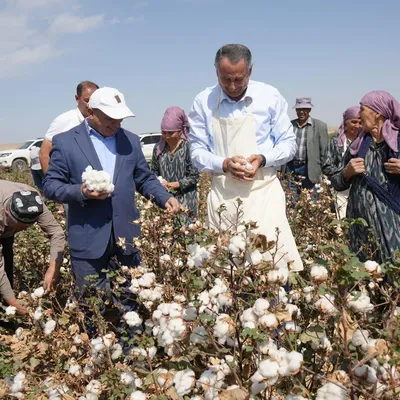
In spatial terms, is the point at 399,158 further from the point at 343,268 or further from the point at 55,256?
the point at 55,256

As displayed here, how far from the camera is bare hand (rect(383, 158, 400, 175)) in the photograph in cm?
254

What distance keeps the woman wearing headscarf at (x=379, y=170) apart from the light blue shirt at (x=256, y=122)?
1.34 ft

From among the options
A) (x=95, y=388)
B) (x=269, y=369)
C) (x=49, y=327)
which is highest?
(x=269, y=369)

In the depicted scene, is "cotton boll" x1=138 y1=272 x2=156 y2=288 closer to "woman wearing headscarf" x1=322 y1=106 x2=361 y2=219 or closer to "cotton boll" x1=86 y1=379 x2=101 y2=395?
"cotton boll" x1=86 y1=379 x2=101 y2=395

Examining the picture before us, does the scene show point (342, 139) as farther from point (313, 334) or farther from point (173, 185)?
point (313, 334)

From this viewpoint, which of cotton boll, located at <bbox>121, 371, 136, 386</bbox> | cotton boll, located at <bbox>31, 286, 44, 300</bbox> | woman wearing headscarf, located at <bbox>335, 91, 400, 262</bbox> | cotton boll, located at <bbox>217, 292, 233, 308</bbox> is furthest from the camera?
woman wearing headscarf, located at <bbox>335, 91, 400, 262</bbox>

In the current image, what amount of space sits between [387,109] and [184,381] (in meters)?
1.83

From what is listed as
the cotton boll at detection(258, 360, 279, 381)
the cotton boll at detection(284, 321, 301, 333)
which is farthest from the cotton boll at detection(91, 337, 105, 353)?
the cotton boll at detection(258, 360, 279, 381)

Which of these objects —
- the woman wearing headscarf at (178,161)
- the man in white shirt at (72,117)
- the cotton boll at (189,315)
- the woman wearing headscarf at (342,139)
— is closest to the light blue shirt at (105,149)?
the woman wearing headscarf at (178,161)

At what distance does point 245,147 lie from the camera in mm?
2580

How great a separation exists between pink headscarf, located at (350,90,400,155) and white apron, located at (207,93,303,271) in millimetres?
621

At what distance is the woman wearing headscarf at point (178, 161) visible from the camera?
3996 mm

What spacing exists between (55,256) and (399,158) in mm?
2010

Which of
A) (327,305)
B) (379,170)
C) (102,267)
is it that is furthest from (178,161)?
(327,305)
